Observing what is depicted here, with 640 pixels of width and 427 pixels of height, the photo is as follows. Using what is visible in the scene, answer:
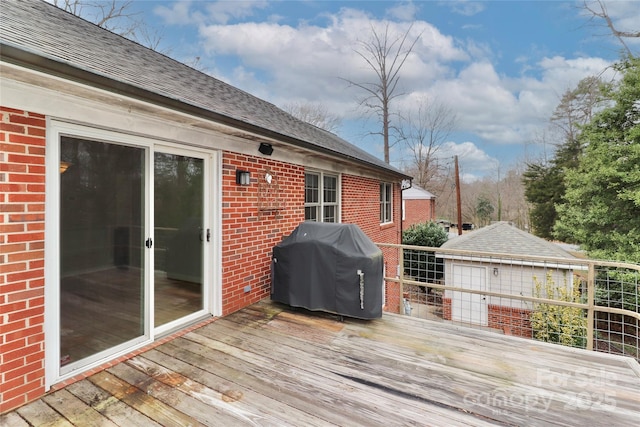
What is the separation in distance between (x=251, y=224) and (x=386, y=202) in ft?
21.8

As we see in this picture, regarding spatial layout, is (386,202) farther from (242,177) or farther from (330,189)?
(242,177)

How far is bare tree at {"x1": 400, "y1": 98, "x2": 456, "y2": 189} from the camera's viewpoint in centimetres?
2127

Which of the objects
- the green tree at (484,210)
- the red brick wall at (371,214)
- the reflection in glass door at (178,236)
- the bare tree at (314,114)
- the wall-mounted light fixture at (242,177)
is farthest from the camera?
the green tree at (484,210)

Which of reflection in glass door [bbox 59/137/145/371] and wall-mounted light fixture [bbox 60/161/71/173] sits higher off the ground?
wall-mounted light fixture [bbox 60/161/71/173]

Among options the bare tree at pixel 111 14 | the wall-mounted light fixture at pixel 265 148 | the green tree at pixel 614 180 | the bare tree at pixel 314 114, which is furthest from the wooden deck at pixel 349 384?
the bare tree at pixel 314 114

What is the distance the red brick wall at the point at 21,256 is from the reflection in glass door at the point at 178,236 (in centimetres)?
98

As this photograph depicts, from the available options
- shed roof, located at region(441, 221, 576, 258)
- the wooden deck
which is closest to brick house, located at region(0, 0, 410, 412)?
the wooden deck

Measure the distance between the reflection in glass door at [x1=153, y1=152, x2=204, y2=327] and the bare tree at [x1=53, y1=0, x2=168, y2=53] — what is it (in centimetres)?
933

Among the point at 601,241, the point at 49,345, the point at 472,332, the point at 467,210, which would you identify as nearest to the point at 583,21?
the point at 601,241

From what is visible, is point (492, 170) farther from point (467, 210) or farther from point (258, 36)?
point (258, 36)

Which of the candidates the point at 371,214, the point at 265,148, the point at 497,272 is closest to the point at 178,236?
the point at 265,148

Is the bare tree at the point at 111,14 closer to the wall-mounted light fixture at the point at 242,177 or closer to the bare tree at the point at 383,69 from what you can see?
the wall-mounted light fixture at the point at 242,177

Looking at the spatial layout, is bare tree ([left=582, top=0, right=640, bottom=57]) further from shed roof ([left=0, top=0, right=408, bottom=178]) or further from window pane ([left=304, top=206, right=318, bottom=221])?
shed roof ([left=0, top=0, right=408, bottom=178])

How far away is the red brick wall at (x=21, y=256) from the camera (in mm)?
2018
